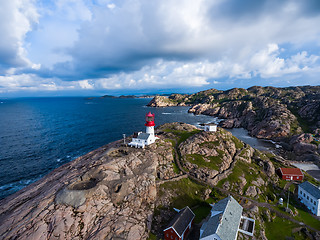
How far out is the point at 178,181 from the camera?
45562 mm

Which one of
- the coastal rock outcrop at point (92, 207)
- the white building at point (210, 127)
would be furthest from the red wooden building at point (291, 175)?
the coastal rock outcrop at point (92, 207)

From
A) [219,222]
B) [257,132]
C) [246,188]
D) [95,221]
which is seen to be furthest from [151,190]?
[257,132]

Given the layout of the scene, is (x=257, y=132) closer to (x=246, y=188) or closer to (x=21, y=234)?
(x=246, y=188)

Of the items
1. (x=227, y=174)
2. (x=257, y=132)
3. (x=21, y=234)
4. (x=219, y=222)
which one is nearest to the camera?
(x=21, y=234)

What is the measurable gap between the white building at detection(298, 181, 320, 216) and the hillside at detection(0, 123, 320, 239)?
2.19 meters

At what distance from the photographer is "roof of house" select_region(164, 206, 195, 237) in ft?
102

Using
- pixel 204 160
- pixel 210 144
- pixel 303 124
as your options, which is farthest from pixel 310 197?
pixel 303 124

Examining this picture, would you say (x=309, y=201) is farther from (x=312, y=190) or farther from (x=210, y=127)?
(x=210, y=127)

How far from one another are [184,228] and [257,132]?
10984 centimetres

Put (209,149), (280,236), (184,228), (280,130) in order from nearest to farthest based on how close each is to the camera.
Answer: (184,228) → (280,236) → (209,149) → (280,130)

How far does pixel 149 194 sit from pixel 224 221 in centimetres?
1799

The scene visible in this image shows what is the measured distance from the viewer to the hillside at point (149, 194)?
3091 centimetres

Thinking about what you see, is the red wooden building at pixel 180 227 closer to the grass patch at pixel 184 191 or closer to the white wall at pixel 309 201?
the grass patch at pixel 184 191

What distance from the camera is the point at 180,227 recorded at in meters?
31.8
